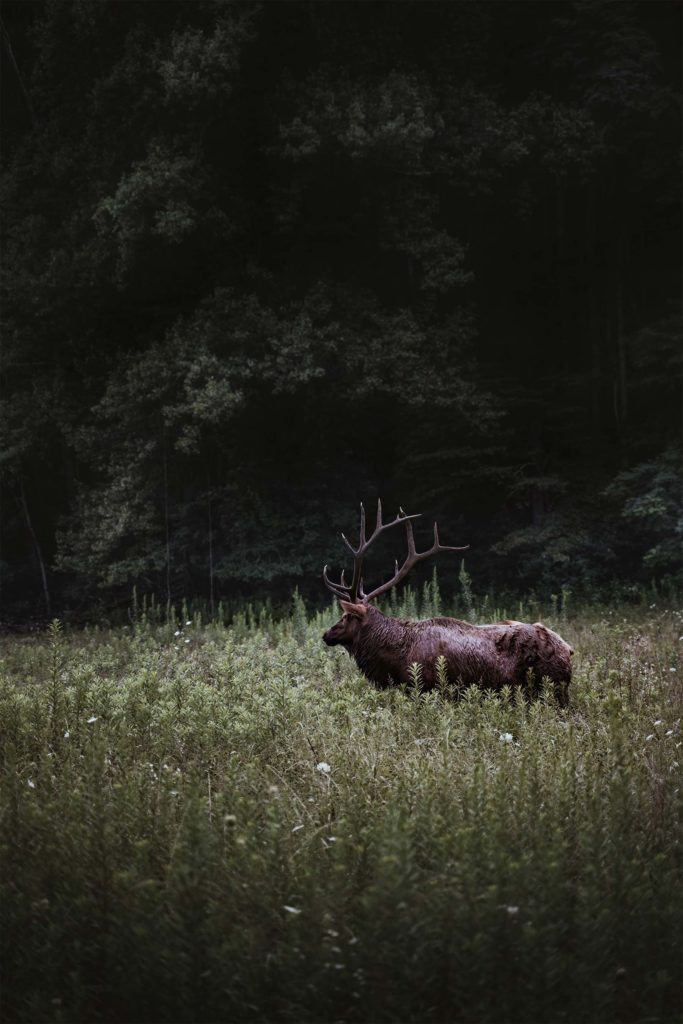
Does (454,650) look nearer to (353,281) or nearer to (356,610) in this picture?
(356,610)

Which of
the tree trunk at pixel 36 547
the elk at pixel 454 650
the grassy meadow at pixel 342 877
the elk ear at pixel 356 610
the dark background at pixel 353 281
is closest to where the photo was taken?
the grassy meadow at pixel 342 877

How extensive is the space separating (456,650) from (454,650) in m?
0.01

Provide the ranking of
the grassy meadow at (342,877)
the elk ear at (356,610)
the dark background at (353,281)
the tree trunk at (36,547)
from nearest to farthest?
the grassy meadow at (342,877) < the elk ear at (356,610) < the dark background at (353,281) < the tree trunk at (36,547)

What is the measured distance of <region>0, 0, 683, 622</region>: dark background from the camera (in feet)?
47.1

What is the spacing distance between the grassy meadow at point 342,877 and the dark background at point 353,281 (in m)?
10.2

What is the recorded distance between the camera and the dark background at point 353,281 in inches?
566

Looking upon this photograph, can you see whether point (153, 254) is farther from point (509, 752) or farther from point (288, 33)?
point (509, 752)

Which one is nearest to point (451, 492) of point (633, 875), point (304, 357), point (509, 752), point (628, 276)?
point (304, 357)

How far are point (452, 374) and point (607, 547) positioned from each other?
3.97m

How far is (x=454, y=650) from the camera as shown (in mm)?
5465

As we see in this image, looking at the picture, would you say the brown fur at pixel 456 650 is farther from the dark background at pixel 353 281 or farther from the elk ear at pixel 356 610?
the dark background at pixel 353 281

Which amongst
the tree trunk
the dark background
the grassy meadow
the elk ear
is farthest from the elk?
the tree trunk

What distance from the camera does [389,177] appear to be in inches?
602

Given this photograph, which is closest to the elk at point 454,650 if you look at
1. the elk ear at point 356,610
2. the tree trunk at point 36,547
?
the elk ear at point 356,610
